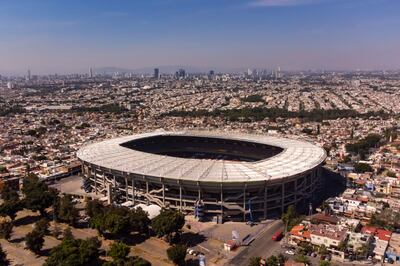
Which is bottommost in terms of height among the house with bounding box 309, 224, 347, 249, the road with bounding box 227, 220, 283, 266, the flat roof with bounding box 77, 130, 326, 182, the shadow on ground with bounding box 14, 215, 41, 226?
the shadow on ground with bounding box 14, 215, 41, 226

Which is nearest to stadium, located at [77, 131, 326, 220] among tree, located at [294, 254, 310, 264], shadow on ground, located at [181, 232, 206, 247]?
shadow on ground, located at [181, 232, 206, 247]

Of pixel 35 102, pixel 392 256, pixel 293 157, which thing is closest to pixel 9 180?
pixel 293 157

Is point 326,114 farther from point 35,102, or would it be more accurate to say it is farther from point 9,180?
point 35,102

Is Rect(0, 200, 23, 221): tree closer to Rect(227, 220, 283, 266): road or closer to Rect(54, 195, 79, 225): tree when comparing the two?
Rect(54, 195, 79, 225): tree

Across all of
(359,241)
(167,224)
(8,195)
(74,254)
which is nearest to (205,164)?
(167,224)

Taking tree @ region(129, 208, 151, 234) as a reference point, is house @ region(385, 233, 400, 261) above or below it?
below

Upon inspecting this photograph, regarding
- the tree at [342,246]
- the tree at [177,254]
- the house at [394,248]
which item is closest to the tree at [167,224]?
the tree at [177,254]

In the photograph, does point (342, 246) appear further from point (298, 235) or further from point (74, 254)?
point (74, 254)
